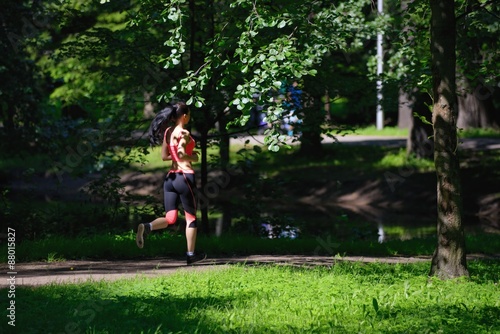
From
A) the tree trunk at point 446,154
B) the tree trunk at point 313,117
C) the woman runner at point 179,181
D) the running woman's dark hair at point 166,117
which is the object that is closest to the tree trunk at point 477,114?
the tree trunk at point 313,117

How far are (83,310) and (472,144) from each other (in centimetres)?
2408

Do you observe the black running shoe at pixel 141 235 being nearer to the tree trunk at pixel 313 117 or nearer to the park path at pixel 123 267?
the park path at pixel 123 267

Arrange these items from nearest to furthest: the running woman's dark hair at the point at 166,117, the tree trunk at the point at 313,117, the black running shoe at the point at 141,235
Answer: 1. the black running shoe at the point at 141,235
2. the running woman's dark hair at the point at 166,117
3. the tree trunk at the point at 313,117

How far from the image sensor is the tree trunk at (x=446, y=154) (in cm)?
976

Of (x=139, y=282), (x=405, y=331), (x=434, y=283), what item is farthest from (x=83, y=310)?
(x=434, y=283)

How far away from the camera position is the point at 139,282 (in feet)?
30.1

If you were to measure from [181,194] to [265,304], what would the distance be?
2973mm

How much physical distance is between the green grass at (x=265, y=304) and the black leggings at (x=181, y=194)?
3.04 ft

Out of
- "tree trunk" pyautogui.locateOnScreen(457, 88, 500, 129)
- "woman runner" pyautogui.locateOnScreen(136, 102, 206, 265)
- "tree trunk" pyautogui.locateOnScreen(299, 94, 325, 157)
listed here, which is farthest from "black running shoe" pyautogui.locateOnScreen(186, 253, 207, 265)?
"tree trunk" pyautogui.locateOnScreen(457, 88, 500, 129)

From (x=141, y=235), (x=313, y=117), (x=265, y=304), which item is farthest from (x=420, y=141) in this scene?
(x=265, y=304)

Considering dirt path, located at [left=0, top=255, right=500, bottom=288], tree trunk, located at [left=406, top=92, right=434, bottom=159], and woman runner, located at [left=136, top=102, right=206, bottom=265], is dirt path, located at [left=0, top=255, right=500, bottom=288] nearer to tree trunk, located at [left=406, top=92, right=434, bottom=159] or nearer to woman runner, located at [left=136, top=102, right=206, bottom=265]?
woman runner, located at [left=136, top=102, right=206, bottom=265]

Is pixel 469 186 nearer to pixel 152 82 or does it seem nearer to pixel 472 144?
pixel 472 144

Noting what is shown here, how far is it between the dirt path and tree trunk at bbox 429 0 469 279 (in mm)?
1964

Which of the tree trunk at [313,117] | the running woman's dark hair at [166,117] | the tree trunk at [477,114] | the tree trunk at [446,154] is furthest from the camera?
the tree trunk at [477,114]
